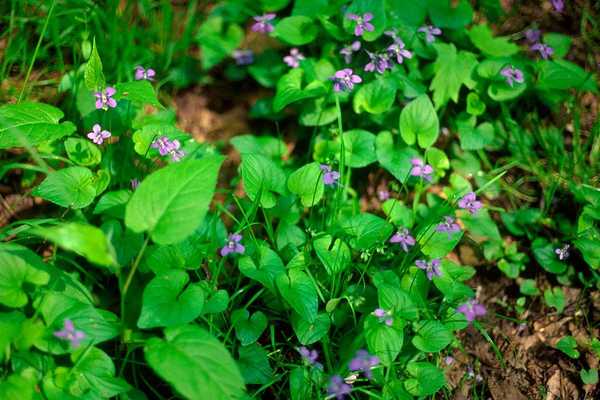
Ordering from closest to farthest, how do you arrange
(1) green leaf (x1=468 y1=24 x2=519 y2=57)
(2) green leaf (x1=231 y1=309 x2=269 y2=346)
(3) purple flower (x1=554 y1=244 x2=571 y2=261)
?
(2) green leaf (x1=231 y1=309 x2=269 y2=346), (3) purple flower (x1=554 y1=244 x2=571 y2=261), (1) green leaf (x1=468 y1=24 x2=519 y2=57)

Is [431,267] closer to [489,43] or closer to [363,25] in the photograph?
[363,25]

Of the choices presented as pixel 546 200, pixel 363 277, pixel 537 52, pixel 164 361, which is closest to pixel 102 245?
pixel 164 361

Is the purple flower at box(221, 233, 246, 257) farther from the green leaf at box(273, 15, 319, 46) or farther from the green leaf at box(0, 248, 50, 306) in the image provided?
the green leaf at box(273, 15, 319, 46)

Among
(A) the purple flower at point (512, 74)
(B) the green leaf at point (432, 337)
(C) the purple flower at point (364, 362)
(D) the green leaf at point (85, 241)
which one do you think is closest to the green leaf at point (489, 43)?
(A) the purple flower at point (512, 74)

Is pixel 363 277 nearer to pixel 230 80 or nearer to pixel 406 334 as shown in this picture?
pixel 406 334

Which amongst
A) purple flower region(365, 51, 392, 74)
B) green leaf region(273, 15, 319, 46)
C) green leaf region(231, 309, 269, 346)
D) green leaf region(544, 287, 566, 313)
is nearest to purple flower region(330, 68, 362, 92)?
purple flower region(365, 51, 392, 74)

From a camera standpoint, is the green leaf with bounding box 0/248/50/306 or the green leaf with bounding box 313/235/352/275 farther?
the green leaf with bounding box 313/235/352/275
